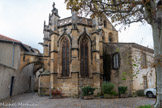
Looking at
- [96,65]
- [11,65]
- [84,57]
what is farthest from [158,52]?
[11,65]

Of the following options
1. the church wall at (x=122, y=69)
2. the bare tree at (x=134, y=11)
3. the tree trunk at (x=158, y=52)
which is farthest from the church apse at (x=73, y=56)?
the tree trunk at (x=158, y=52)

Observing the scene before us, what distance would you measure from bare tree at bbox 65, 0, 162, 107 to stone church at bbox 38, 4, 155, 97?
22.7 feet

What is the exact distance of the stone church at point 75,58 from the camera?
46.9 feet

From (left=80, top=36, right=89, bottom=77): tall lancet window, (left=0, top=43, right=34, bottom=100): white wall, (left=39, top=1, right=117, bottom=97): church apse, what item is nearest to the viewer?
(left=0, top=43, right=34, bottom=100): white wall

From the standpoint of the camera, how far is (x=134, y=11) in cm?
745

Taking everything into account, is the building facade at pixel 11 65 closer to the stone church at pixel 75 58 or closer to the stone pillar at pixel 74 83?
the stone church at pixel 75 58

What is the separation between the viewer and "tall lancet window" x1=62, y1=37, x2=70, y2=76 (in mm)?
15052

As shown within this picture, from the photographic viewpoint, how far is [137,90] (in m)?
14.9

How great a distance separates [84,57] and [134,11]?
8.69 m

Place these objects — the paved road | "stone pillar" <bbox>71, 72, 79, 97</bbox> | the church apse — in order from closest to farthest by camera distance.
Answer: the paved road → "stone pillar" <bbox>71, 72, 79, 97</bbox> → the church apse

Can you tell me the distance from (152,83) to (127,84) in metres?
4.98

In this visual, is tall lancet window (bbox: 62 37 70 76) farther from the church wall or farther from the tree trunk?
the tree trunk

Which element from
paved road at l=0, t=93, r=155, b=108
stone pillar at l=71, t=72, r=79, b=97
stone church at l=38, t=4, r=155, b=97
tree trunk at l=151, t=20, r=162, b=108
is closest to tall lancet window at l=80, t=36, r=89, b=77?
stone church at l=38, t=4, r=155, b=97

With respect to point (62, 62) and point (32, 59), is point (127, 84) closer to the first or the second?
point (62, 62)
